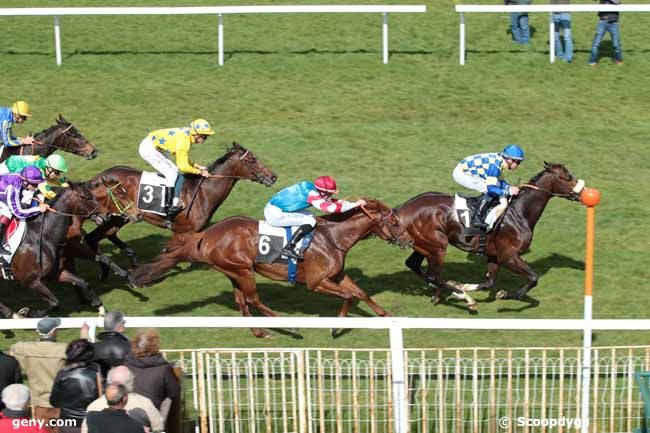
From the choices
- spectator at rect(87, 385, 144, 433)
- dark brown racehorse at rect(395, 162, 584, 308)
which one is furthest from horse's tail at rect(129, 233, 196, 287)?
spectator at rect(87, 385, 144, 433)

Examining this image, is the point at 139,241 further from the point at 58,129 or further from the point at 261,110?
the point at 261,110

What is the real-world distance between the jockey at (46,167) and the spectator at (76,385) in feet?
11.7

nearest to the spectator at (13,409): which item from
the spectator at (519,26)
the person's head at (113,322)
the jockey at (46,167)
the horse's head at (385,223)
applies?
the person's head at (113,322)

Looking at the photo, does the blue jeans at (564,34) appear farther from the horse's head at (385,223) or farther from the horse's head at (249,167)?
the horse's head at (385,223)

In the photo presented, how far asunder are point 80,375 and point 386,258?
5.35 m

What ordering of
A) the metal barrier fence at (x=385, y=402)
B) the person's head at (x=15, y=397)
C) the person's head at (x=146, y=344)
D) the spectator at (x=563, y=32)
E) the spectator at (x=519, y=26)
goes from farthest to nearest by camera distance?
1. the spectator at (x=519, y=26)
2. the spectator at (x=563, y=32)
3. the metal barrier fence at (x=385, y=402)
4. the person's head at (x=146, y=344)
5. the person's head at (x=15, y=397)

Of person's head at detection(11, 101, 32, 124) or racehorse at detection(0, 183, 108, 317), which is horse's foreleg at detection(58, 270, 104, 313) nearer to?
racehorse at detection(0, 183, 108, 317)

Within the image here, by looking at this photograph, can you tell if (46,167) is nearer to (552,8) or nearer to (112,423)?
(112,423)

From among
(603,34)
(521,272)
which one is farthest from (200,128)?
(603,34)

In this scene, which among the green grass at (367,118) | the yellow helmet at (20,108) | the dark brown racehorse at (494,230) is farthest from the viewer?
the yellow helmet at (20,108)

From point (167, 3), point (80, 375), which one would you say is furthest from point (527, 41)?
point (80, 375)

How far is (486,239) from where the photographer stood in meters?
10.6

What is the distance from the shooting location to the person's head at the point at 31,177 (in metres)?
10.1

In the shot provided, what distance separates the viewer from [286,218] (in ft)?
32.5
